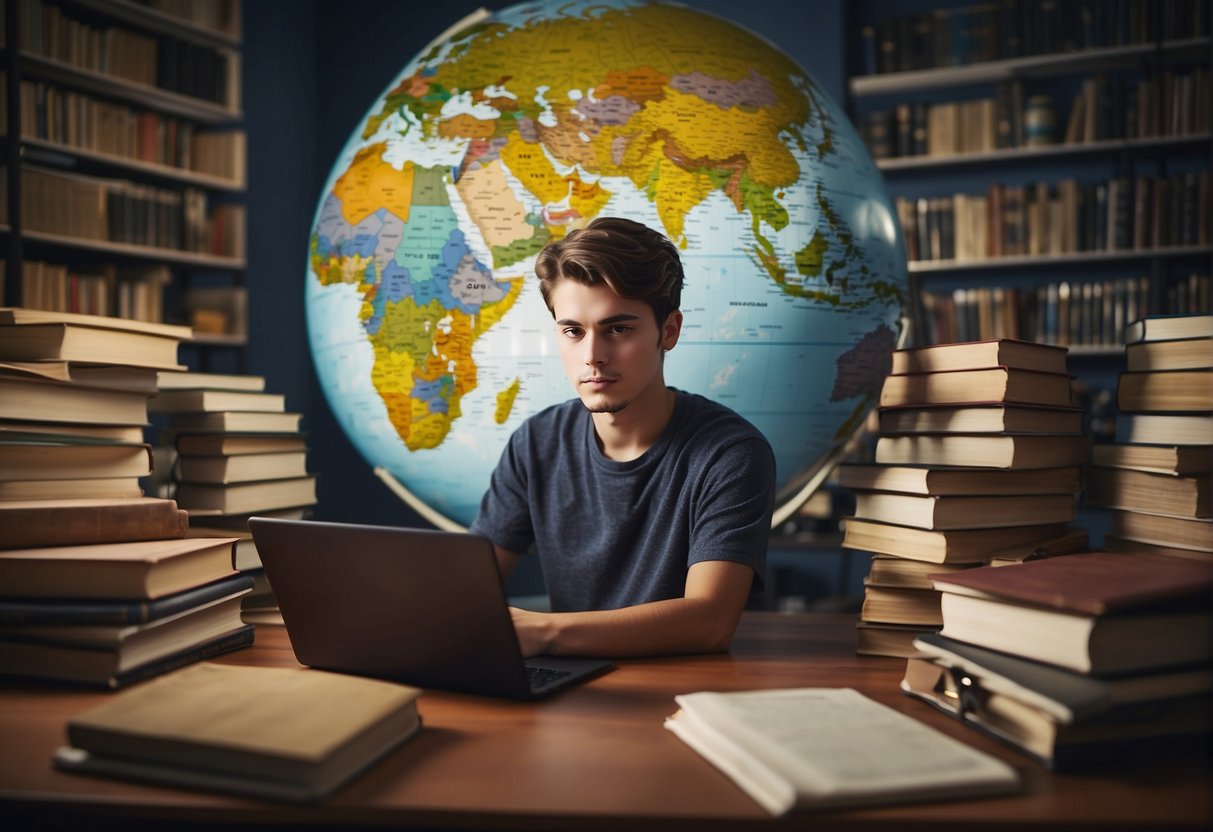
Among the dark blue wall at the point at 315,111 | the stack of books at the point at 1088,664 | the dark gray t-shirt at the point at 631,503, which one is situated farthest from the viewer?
the dark blue wall at the point at 315,111

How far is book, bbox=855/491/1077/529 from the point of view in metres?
1.22

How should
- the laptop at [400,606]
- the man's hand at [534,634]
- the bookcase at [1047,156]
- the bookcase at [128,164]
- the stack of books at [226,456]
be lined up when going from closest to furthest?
the laptop at [400,606]
the man's hand at [534,634]
the stack of books at [226,456]
the bookcase at [128,164]
the bookcase at [1047,156]

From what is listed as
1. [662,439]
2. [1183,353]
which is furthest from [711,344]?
[1183,353]

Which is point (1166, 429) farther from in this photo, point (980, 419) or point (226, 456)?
point (226, 456)

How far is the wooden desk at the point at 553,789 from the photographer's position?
2.28 ft

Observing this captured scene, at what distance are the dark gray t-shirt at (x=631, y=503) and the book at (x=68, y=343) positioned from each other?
0.56 meters

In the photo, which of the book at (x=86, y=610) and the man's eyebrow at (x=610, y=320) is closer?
the book at (x=86, y=610)

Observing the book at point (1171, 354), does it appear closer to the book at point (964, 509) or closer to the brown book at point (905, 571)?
the book at point (964, 509)

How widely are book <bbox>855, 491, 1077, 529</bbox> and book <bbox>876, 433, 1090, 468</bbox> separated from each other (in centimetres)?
5

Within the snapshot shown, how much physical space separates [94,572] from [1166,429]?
49.6 inches

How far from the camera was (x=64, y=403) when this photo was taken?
1290 millimetres

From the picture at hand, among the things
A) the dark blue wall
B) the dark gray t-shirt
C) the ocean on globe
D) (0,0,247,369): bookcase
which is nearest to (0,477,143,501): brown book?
the ocean on globe

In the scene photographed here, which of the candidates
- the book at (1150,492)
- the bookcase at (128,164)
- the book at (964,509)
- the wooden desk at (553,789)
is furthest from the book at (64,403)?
the bookcase at (128,164)

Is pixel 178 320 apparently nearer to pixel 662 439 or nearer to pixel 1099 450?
pixel 662 439
